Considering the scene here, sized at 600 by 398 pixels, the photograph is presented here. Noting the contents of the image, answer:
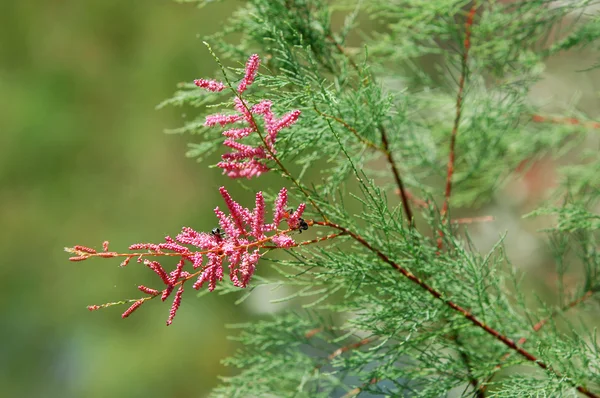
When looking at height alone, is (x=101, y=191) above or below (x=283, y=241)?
below

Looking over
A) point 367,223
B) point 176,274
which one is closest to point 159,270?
point 176,274

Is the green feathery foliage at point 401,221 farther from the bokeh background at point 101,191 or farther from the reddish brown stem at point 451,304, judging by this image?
the bokeh background at point 101,191

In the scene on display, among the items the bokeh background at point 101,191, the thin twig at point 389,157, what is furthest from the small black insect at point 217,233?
the bokeh background at point 101,191

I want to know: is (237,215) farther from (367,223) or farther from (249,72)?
(367,223)

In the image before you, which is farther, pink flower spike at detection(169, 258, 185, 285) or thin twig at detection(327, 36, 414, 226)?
thin twig at detection(327, 36, 414, 226)

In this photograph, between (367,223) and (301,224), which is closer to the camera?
(301,224)

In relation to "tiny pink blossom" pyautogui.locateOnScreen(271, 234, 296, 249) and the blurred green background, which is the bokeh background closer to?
the blurred green background

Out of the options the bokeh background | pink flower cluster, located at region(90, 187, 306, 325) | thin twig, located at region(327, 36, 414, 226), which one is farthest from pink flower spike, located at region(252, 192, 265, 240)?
the bokeh background
